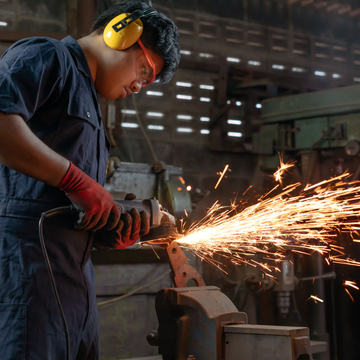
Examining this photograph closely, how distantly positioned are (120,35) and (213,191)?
2.43 meters

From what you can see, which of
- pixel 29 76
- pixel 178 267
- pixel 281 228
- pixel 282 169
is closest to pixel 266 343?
pixel 178 267

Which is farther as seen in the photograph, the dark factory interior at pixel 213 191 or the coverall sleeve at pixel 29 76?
the dark factory interior at pixel 213 191

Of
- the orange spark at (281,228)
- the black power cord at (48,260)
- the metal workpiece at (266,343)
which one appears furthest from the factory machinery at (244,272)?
the black power cord at (48,260)

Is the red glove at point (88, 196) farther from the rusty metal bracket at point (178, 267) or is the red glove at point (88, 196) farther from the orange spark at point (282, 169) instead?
the orange spark at point (282, 169)

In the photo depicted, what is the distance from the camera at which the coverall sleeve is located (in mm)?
1006

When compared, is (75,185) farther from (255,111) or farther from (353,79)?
(353,79)

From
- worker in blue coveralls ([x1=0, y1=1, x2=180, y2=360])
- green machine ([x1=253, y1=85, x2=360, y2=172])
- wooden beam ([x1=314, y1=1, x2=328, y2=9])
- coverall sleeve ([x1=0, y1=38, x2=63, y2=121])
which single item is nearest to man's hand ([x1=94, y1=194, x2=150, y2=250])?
worker in blue coveralls ([x1=0, y1=1, x2=180, y2=360])

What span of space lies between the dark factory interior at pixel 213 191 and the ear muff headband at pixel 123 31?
0.09 metres

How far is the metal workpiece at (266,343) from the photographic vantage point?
1.24 m

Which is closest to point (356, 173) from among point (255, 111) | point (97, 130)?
point (255, 111)

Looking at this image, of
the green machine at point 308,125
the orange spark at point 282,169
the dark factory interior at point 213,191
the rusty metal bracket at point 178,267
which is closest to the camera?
the dark factory interior at point 213,191

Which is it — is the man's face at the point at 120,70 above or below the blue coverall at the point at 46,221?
above

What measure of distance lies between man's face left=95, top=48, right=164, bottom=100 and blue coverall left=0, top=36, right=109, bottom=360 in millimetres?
100

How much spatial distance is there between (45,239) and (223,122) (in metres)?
2.79
